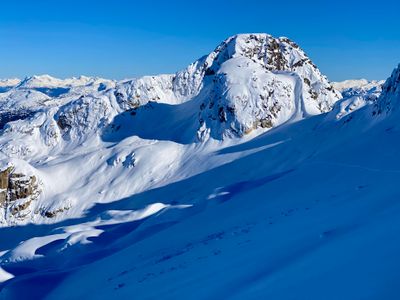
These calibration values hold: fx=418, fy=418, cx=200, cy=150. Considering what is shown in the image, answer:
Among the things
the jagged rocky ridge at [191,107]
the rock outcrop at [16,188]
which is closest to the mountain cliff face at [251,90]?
the jagged rocky ridge at [191,107]

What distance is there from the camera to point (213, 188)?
56406 millimetres

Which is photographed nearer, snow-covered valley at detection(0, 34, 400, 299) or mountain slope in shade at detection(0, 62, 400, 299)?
mountain slope in shade at detection(0, 62, 400, 299)

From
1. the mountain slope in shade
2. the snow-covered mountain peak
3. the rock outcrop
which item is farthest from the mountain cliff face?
the rock outcrop

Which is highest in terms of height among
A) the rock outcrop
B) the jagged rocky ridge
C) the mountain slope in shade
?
the jagged rocky ridge

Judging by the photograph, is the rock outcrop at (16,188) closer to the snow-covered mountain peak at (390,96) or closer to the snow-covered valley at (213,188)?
the snow-covered valley at (213,188)

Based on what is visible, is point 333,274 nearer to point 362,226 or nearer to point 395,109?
point 362,226

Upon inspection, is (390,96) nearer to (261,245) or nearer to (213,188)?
(213,188)

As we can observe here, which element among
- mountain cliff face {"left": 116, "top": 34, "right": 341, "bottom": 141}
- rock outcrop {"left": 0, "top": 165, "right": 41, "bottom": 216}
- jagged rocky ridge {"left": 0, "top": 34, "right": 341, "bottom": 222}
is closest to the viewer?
mountain cliff face {"left": 116, "top": 34, "right": 341, "bottom": 141}

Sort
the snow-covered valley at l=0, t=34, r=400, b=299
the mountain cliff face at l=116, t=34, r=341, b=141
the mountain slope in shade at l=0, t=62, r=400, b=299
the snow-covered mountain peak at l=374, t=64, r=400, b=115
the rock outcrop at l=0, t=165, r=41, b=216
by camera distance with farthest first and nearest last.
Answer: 1. the rock outcrop at l=0, t=165, r=41, b=216
2. the mountain cliff face at l=116, t=34, r=341, b=141
3. the snow-covered mountain peak at l=374, t=64, r=400, b=115
4. the snow-covered valley at l=0, t=34, r=400, b=299
5. the mountain slope in shade at l=0, t=62, r=400, b=299

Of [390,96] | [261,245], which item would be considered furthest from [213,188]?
[261,245]

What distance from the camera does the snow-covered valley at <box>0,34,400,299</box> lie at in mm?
14016

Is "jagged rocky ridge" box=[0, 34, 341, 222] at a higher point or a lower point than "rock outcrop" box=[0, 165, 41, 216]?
higher

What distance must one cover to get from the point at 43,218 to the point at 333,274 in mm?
64971

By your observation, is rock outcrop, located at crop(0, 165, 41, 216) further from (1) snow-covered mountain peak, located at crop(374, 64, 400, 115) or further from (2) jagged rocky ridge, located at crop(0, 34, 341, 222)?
(1) snow-covered mountain peak, located at crop(374, 64, 400, 115)
